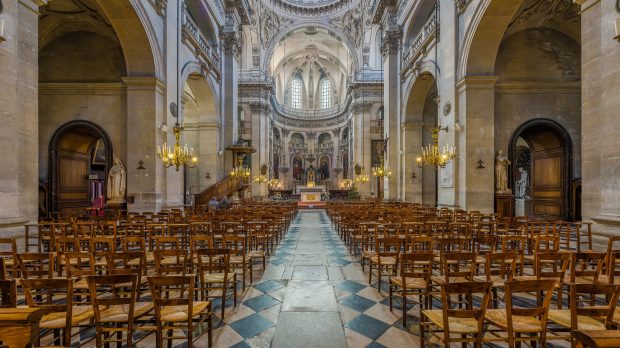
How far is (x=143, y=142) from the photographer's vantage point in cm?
1251

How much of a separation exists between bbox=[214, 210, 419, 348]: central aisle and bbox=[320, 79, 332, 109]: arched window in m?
42.9

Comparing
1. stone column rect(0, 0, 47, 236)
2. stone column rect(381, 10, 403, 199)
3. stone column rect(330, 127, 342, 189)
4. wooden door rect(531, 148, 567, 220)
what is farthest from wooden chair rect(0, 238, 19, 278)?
stone column rect(330, 127, 342, 189)

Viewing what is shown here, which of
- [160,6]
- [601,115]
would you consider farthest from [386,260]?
[160,6]

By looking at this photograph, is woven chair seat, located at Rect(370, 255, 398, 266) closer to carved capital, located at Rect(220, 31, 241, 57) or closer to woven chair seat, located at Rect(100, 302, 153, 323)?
woven chair seat, located at Rect(100, 302, 153, 323)

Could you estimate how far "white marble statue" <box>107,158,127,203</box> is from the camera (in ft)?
40.7

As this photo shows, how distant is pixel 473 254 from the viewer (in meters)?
3.90

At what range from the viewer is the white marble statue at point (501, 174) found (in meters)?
12.7

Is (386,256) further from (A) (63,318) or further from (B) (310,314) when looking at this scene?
(A) (63,318)

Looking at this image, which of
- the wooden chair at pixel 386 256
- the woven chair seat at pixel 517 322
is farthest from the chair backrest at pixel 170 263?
the woven chair seat at pixel 517 322

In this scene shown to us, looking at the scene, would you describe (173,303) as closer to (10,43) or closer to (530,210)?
(10,43)

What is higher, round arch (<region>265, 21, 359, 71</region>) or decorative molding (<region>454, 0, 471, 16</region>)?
round arch (<region>265, 21, 359, 71</region>)

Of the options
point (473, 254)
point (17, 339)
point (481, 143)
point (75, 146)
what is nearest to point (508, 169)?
point (481, 143)

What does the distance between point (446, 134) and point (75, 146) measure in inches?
659

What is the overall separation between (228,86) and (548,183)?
19120 millimetres
